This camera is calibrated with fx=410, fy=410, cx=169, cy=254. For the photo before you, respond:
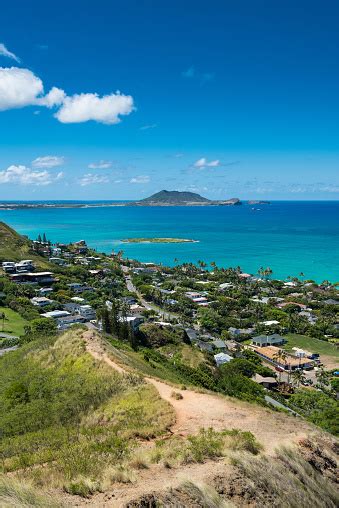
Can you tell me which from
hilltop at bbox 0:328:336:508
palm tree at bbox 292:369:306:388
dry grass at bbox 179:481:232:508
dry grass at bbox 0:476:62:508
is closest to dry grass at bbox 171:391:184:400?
hilltop at bbox 0:328:336:508

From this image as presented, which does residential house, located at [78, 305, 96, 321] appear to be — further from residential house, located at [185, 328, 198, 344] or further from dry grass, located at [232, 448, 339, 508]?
dry grass, located at [232, 448, 339, 508]

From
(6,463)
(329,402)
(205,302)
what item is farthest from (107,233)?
(6,463)

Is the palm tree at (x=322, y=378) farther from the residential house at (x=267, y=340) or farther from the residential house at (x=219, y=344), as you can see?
the residential house at (x=219, y=344)

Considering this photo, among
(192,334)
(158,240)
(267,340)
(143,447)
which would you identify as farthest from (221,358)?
(158,240)

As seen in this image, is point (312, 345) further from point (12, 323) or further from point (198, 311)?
point (12, 323)

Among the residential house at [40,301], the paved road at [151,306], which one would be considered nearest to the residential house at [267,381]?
the paved road at [151,306]

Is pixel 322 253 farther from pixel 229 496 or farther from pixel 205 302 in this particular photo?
pixel 229 496
